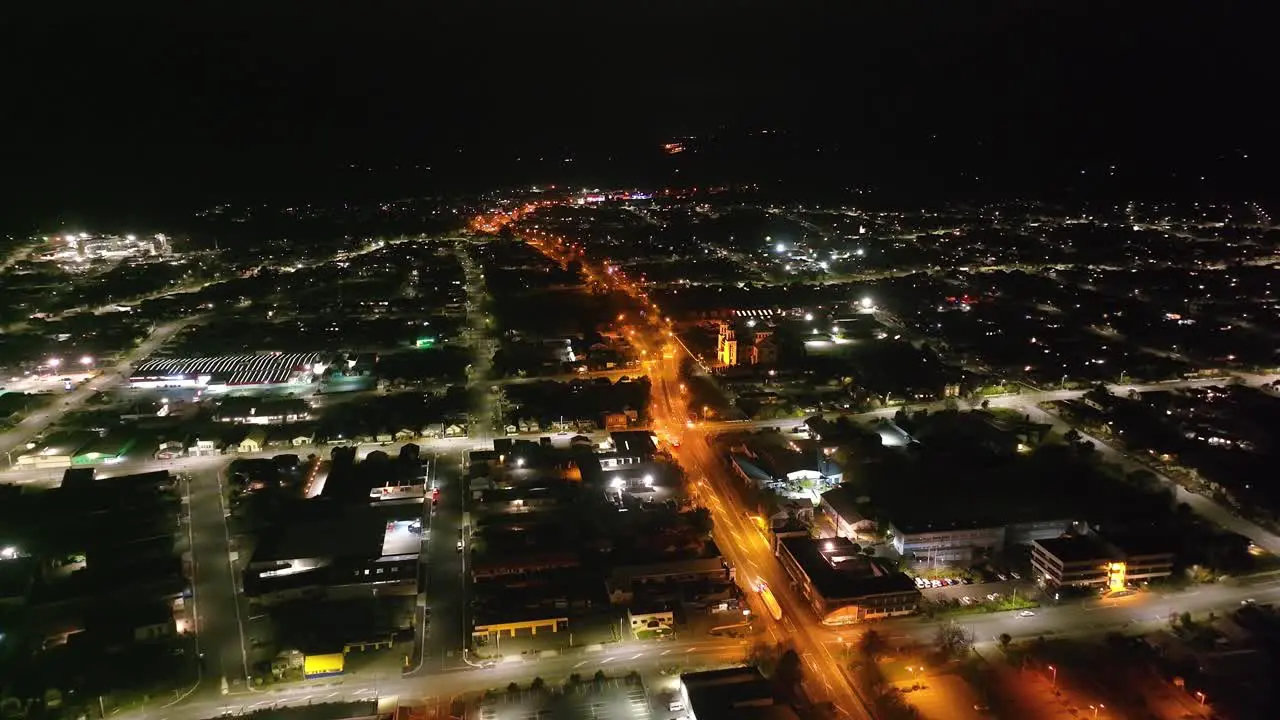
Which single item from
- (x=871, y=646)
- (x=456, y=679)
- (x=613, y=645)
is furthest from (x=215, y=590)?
(x=871, y=646)

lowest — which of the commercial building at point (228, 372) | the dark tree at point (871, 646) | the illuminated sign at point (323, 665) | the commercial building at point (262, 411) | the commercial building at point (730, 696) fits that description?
the dark tree at point (871, 646)

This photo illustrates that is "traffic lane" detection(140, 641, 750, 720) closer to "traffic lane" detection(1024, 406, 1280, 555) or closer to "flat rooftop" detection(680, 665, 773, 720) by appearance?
"flat rooftop" detection(680, 665, 773, 720)

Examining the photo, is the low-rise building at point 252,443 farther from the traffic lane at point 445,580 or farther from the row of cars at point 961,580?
the row of cars at point 961,580

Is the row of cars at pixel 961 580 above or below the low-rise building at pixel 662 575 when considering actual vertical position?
below

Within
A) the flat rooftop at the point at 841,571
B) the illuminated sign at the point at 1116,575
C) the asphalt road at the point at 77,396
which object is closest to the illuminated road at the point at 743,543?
the flat rooftop at the point at 841,571

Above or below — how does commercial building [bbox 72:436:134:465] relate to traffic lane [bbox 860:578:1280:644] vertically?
above

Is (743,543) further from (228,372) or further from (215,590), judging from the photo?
(228,372)

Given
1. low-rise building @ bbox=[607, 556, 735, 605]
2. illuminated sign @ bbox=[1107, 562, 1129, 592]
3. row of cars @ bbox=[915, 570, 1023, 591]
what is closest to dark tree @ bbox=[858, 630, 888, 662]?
row of cars @ bbox=[915, 570, 1023, 591]
